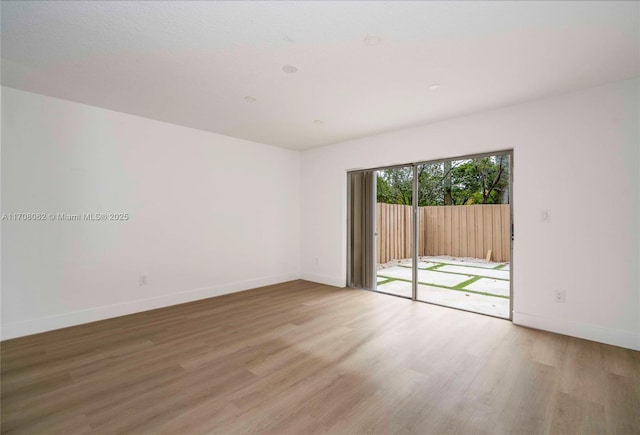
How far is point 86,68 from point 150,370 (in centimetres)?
264

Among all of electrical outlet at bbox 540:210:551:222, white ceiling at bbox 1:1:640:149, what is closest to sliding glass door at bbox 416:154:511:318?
electrical outlet at bbox 540:210:551:222

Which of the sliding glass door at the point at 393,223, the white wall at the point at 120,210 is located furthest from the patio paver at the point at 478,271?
the white wall at the point at 120,210

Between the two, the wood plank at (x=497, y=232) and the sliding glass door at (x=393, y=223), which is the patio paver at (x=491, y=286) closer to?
the sliding glass door at (x=393, y=223)

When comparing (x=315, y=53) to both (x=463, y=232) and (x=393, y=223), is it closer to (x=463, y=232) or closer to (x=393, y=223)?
(x=393, y=223)

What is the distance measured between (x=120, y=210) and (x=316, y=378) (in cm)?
314

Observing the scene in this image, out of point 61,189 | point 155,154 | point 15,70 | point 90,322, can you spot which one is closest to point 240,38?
point 15,70

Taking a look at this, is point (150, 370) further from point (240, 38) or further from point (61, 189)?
point (240, 38)

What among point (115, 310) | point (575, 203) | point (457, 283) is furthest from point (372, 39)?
point (457, 283)

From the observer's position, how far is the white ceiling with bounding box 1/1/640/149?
1.85 metres

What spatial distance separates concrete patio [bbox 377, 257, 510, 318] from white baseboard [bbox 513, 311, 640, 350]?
13.8 inches

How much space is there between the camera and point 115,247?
141 inches

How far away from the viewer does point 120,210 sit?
363 centimetres

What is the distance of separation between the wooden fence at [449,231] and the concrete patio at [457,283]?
0.28 meters

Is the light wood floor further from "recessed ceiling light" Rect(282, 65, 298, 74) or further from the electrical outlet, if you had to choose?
"recessed ceiling light" Rect(282, 65, 298, 74)
